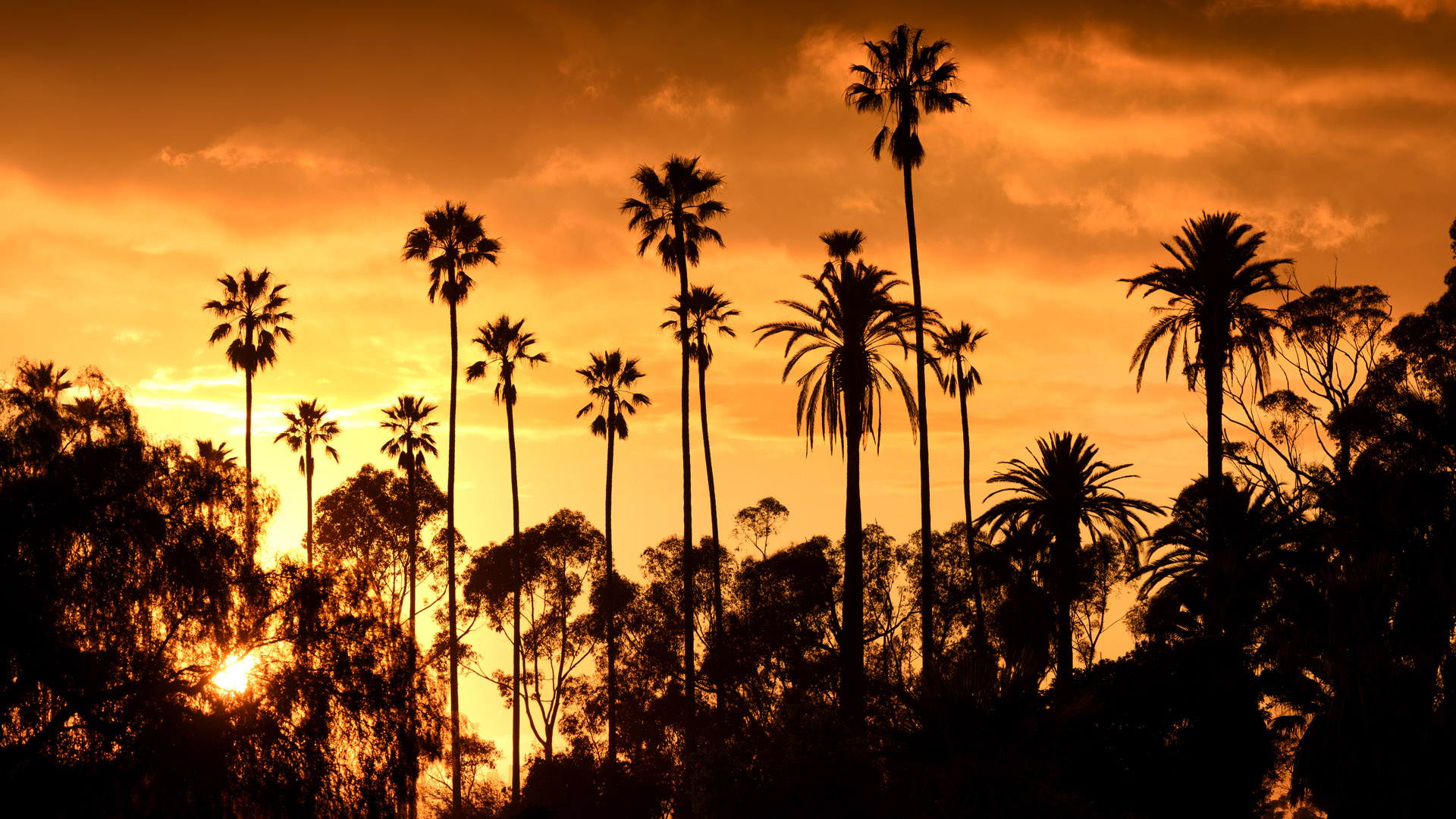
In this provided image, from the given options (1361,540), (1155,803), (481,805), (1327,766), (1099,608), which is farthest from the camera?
(1099,608)

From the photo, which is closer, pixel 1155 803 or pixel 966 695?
pixel 966 695

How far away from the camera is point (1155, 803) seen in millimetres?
32750

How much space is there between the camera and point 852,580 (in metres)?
39.0

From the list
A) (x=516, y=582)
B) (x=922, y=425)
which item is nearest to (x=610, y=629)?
(x=516, y=582)

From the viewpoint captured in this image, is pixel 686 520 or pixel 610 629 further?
pixel 610 629

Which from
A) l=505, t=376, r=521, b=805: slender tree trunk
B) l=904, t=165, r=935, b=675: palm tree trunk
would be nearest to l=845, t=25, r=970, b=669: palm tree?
l=904, t=165, r=935, b=675: palm tree trunk

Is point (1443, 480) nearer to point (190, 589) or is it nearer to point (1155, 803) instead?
point (1155, 803)

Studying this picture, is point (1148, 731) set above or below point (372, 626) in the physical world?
below

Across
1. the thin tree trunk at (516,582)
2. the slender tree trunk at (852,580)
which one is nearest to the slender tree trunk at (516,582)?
the thin tree trunk at (516,582)

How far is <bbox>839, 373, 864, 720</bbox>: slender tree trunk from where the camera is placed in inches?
1480

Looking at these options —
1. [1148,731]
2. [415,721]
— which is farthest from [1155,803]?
[415,721]

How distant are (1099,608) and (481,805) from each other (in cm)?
4280

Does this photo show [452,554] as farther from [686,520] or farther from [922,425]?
[922,425]

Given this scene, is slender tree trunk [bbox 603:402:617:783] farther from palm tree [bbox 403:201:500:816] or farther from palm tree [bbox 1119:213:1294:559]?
palm tree [bbox 1119:213:1294:559]
